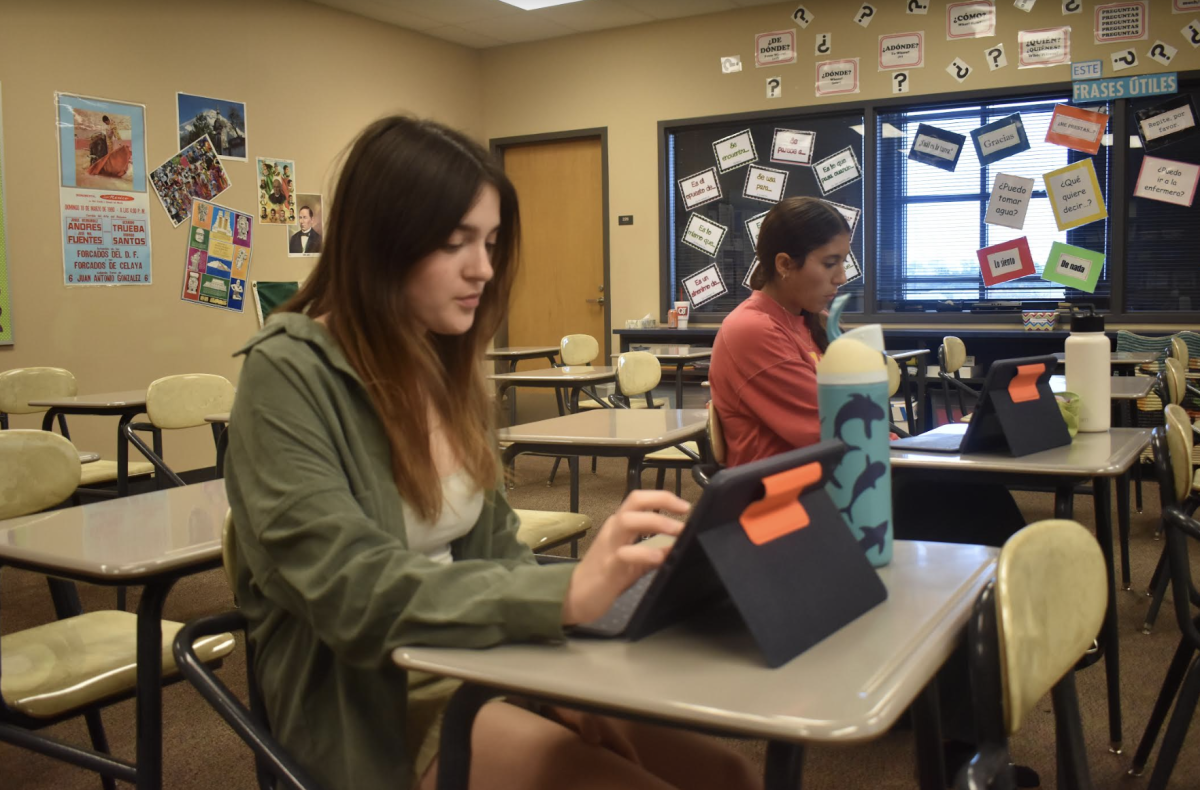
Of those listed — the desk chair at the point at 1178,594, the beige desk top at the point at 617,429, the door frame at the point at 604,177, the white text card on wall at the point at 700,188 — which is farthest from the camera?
the door frame at the point at 604,177

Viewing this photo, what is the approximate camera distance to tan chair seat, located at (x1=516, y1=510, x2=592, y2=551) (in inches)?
90.0

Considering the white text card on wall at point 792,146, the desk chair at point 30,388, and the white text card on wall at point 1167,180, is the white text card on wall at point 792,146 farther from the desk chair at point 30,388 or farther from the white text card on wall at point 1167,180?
the desk chair at point 30,388

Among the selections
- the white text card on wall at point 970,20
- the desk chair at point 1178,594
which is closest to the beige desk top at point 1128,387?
the desk chair at point 1178,594

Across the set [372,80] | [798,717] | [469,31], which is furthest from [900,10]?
[798,717]

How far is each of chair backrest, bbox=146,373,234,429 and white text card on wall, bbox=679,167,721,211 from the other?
394cm

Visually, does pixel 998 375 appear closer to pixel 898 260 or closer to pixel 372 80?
pixel 898 260

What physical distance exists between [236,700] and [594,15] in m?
6.31

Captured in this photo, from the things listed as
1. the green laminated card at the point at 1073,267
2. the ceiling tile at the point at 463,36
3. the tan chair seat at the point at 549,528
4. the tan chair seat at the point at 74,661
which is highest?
the ceiling tile at the point at 463,36

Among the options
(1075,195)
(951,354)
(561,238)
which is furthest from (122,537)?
(561,238)

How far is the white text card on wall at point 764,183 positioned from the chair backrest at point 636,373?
2.67 meters

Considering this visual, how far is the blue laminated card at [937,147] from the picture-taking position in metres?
5.95

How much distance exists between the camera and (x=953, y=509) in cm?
215

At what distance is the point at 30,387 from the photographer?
4172 mm

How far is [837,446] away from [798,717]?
0.30 meters
